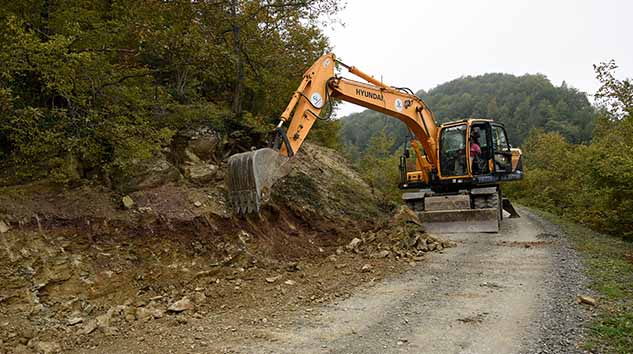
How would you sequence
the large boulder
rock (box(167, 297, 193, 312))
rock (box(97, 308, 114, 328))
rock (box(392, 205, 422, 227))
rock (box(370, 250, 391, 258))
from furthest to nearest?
rock (box(392, 205, 422, 227)) < the large boulder < rock (box(370, 250, 391, 258)) < rock (box(167, 297, 193, 312)) < rock (box(97, 308, 114, 328))

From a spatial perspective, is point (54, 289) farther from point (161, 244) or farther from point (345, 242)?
point (345, 242)

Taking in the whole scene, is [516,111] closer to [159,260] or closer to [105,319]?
[159,260]

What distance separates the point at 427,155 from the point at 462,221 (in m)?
2.21

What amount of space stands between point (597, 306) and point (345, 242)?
410 centimetres

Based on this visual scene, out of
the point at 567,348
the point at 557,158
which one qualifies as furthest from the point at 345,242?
the point at 557,158

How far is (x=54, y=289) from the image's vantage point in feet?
15.9

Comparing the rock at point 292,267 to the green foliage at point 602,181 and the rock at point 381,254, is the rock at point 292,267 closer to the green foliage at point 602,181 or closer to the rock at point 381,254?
the rock at point 381,254

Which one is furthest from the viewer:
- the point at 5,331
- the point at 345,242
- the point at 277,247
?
the point at 345,242

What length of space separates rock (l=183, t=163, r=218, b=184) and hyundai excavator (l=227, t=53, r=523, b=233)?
0.81 metres

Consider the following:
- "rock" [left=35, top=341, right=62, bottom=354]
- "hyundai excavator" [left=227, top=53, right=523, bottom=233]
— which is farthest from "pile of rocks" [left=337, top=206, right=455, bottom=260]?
"rock" [left=35, top=341, right=62, bottom=354]

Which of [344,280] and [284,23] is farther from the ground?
[284,23]

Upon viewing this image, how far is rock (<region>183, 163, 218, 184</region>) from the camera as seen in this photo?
7567 millimetres

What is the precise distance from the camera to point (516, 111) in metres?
74.7

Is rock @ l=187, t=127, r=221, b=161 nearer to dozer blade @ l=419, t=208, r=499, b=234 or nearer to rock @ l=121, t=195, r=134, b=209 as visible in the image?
rock @ l=121, t=195, r=134, b=209
